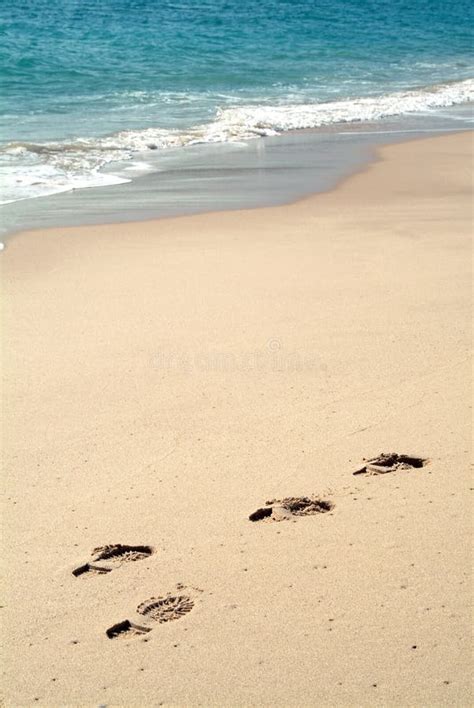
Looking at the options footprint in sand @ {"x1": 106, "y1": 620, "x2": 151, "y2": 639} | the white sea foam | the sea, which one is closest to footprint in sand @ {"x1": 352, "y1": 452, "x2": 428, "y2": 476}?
footprint in sand @ {"x1": 106, "y1": 620, "x2": 151, "y2": 639}

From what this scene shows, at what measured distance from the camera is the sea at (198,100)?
1038cm

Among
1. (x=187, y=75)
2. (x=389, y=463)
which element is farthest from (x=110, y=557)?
(x=187, y=75)

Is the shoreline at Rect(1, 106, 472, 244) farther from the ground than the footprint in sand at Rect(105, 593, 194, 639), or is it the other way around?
the shoreline at Rect(1, 106, 472, 244)

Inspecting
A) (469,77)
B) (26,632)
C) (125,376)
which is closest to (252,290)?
(125,376)

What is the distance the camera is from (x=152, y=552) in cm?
350

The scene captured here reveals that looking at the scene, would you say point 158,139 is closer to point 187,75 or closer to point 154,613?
point 187,75

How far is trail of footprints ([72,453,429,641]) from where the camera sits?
3.10 meters

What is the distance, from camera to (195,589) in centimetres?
326

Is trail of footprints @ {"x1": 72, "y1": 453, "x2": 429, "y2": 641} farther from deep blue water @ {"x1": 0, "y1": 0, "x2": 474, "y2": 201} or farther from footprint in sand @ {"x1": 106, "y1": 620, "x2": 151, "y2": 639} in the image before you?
deep blue water @ {"x1": 0, "y1": 0, "x2": 474, "y2": 201}

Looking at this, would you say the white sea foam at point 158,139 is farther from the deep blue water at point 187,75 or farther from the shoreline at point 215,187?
the shoreline at point 215,187

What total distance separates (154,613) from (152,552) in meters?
0.38

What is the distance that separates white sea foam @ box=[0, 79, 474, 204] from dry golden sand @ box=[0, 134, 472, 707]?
331 centimetres

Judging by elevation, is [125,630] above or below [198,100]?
below

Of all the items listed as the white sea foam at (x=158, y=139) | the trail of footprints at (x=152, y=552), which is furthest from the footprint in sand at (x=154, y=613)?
the white sea foam at (x=158, y=139)
